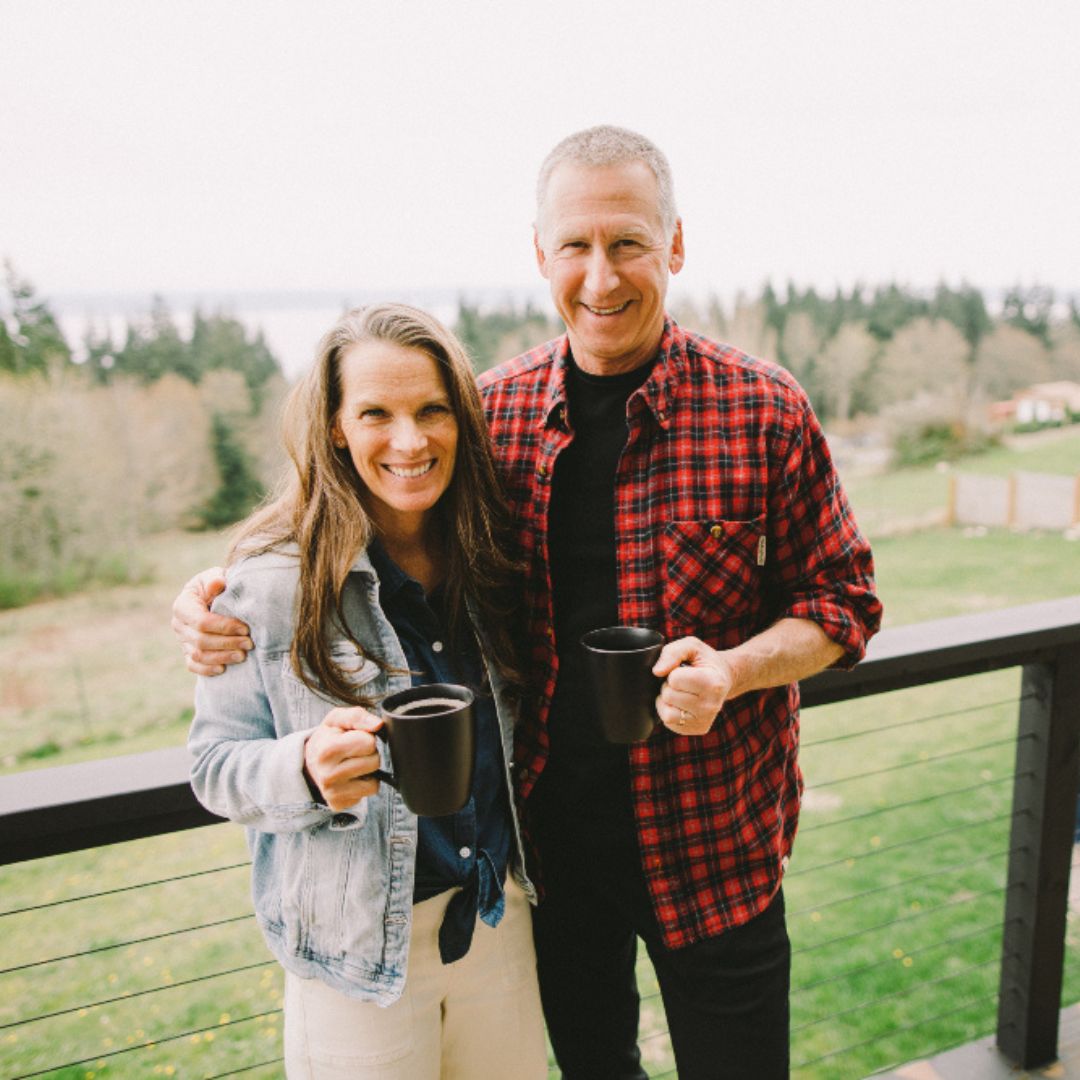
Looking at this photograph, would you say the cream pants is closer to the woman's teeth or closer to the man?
the man

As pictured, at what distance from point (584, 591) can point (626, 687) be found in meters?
0.29

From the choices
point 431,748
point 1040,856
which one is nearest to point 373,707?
point 431,748

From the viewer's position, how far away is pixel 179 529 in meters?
17.3

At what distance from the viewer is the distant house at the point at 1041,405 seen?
21062 mm

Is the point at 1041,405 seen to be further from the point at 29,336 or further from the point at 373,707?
the point at 373,707

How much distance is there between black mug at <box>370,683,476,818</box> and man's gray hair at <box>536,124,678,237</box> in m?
0.78

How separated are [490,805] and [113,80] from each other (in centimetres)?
2378

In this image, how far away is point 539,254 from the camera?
54.3 inches

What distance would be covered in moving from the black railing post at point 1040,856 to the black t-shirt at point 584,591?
97 centimetres

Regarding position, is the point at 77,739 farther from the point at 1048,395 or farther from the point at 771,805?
the point at 1048,395

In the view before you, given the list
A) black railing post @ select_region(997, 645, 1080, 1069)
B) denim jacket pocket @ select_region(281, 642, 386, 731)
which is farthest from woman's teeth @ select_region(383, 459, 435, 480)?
black railing post @ select_region(997, 645, 1080, 1069)

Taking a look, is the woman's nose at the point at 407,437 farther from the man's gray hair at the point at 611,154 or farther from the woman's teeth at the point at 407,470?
the man's gray hair at the point at 611,154

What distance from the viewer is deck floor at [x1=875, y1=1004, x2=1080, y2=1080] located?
189cm

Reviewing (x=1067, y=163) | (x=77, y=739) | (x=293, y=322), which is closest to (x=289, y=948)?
(x=293, y=322)
